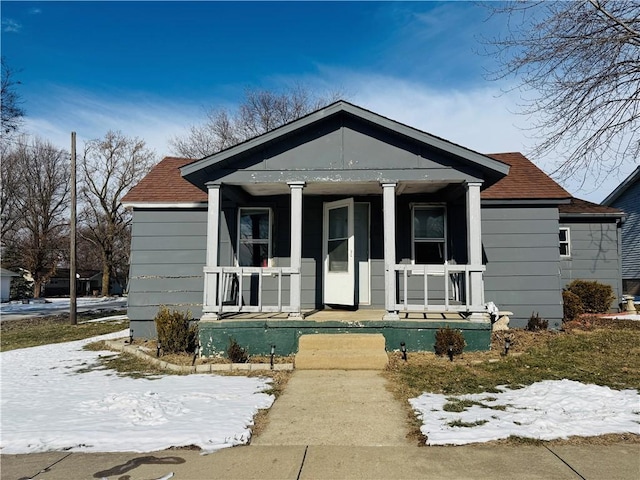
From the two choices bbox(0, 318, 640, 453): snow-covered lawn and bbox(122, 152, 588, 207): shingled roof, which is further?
bbox(122, 152, 588, 207): shingled roof

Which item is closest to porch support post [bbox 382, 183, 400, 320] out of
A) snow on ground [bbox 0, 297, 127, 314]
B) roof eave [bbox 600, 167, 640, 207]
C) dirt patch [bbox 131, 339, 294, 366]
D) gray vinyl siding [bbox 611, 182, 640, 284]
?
dirt patch [bbox 131, 339, 294, 366]

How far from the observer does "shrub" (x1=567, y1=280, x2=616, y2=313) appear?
40.1ft

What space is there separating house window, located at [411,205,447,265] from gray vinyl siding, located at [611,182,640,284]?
1475 centimetres

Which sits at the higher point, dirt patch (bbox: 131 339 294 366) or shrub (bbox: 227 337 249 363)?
shrub (bbox: 227 337 249 363)

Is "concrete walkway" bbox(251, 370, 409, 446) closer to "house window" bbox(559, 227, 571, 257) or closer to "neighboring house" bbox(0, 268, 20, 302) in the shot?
"house window" bbox(559, 227, 571, 257)

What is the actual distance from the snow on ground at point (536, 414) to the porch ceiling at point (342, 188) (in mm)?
4122

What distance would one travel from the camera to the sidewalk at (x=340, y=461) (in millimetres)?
3230

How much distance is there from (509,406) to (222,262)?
6.54 meters

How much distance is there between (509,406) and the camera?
15.3 ft

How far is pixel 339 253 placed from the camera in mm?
9234

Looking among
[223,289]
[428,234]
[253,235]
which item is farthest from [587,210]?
[223,289]

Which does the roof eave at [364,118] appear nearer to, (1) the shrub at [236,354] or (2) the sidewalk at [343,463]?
(1) the shrub at [236,354]

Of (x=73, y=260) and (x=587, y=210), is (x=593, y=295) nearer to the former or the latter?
(x=587, y=210)

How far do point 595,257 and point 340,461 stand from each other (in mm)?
12589
